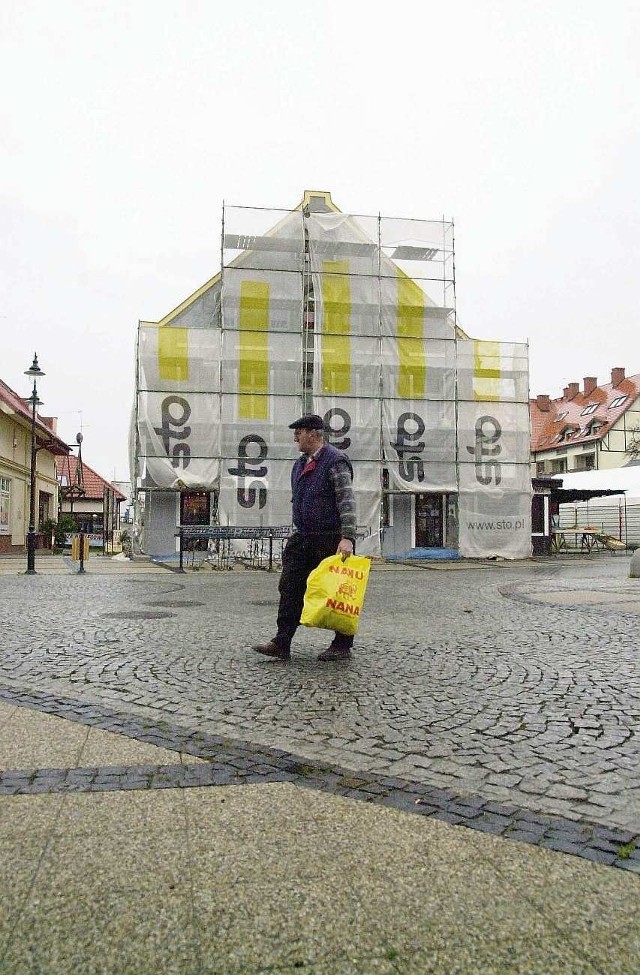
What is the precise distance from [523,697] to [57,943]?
339cm

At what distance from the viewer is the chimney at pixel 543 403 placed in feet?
224

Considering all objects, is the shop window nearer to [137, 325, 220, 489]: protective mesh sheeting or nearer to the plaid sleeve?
[137, 325, 220, 489]: protective mesh sheeting

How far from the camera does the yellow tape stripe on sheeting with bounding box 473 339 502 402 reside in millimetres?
25922

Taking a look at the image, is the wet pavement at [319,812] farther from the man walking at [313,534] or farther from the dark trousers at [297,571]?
the dark trousers at [297,571]

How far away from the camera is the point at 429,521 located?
26203mm

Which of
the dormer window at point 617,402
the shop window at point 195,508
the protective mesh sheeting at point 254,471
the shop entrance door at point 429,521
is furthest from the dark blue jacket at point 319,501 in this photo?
the dormer window at point 617,402

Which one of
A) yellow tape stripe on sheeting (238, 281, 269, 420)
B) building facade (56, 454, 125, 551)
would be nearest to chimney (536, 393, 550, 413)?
building facade (56, 454, 125, 551)

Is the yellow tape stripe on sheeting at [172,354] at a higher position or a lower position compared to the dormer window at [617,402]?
lower

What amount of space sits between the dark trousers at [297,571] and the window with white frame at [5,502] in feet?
89.0

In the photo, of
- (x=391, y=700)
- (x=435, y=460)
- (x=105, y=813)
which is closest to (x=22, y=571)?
(x=435, y=460)

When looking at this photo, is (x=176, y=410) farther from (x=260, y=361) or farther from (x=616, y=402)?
(x=616, y=402)

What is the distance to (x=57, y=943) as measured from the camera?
1.92m

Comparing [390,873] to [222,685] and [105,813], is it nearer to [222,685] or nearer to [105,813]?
[105,813]

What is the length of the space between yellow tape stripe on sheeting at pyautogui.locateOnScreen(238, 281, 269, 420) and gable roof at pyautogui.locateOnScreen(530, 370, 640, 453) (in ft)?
126
